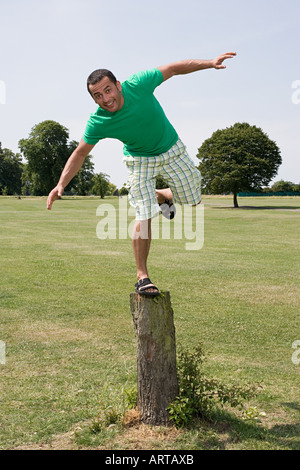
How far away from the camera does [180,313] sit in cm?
918

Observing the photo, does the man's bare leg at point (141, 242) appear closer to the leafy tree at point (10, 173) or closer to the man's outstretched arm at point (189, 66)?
the man's outstretched arm at point (189, 66)

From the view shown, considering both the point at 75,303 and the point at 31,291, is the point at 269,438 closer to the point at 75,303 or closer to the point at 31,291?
the point at 75,303

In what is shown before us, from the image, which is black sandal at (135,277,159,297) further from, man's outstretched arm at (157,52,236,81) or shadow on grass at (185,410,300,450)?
man's outstretched arm at (157,52,236,81)

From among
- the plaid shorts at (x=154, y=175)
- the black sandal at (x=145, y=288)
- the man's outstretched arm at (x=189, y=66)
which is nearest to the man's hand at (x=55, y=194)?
the plaid shorts at (x=154, y=175)

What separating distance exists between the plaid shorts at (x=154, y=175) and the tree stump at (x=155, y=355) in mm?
862

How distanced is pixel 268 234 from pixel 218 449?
70.3ft

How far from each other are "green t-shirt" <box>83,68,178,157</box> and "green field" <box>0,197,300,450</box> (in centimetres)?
245

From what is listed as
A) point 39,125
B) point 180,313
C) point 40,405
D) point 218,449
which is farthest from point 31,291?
point 39,125

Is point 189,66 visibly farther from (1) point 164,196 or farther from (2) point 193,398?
(2) point 193,398

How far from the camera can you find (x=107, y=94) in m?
4.39

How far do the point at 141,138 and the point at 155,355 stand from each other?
207 centimetres

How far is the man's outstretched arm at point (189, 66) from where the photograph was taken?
483 cm

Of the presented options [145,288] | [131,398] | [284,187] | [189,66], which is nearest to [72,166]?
[145,288]

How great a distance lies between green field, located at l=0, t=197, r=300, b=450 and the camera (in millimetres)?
4738
